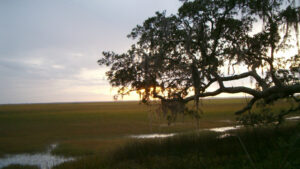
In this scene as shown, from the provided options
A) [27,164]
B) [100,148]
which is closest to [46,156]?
[27,164]

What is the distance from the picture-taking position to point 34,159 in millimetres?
15180

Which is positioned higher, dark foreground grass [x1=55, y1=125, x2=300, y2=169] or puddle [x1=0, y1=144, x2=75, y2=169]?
dark foreground grass [x1=55, y1=125, x2=300, y2=169]

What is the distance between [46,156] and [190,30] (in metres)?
12.8

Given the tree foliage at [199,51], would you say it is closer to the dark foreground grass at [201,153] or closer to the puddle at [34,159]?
the dark foreground grass at [201,153]

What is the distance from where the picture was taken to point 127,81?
31.0ft

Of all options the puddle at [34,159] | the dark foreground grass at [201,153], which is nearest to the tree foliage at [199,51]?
the dark foreground grass at [201,153]

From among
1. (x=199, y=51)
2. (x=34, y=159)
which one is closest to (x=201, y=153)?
(x=199, y=51)

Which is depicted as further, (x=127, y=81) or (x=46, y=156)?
(x=46, y=156)

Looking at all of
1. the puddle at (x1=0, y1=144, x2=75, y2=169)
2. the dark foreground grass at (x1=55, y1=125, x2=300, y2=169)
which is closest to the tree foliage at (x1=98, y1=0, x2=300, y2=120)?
the dark foreground grass at (x1=55, y1=125, x2=300, y2=169)

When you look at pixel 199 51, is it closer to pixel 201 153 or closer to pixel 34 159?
pixel 201 153

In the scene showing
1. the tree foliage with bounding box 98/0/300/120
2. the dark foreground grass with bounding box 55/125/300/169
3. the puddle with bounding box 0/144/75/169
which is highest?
the tree foliage with bounding box 98/0/300/120

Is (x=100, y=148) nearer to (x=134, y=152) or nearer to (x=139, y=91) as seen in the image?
(x=134, y=152)

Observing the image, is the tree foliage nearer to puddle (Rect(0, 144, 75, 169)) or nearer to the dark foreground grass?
the dark foreground grass

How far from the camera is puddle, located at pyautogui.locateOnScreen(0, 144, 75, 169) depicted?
1395 cm
